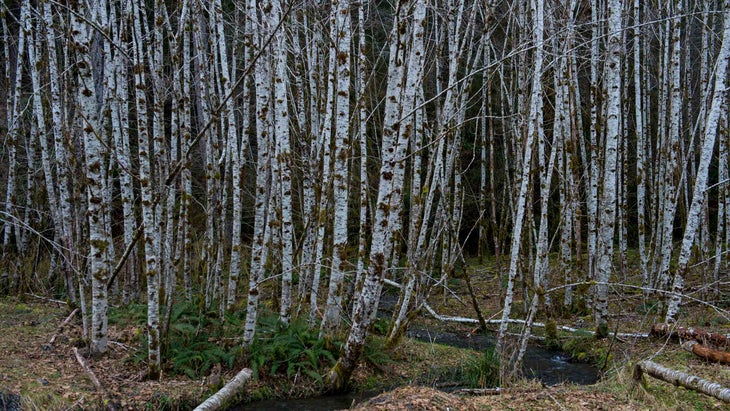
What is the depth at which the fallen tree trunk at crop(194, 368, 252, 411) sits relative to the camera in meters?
5.35

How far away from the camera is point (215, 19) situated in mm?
8422

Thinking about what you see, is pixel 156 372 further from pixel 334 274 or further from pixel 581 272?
pixel 581 272

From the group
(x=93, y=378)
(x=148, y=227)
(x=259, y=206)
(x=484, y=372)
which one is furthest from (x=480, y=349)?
(x=93, y=378)

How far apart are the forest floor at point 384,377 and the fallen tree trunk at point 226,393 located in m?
0.20

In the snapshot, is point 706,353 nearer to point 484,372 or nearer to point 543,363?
point 543,363

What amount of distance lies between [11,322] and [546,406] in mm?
7006

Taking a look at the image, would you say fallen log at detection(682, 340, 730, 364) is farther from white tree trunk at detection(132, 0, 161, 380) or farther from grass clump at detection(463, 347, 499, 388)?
white tree trunk at detection(132, 0, 161, 380)

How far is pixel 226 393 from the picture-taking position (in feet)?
18.9

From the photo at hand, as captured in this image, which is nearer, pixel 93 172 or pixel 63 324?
pixel 93 172

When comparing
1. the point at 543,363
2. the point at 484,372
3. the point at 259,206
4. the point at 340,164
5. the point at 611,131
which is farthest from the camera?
the point at 543,363

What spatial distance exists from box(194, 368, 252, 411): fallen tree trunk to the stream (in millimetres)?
196

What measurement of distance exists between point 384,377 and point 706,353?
3.49 meters

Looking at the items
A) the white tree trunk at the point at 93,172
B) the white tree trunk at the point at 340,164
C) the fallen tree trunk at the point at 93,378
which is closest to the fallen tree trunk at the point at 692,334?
the white tree trunk at the point at 340,164

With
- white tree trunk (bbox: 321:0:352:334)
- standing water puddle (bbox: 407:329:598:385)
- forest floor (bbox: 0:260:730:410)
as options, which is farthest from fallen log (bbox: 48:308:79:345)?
standing water puddle (bbox: 407:329:598:385)
